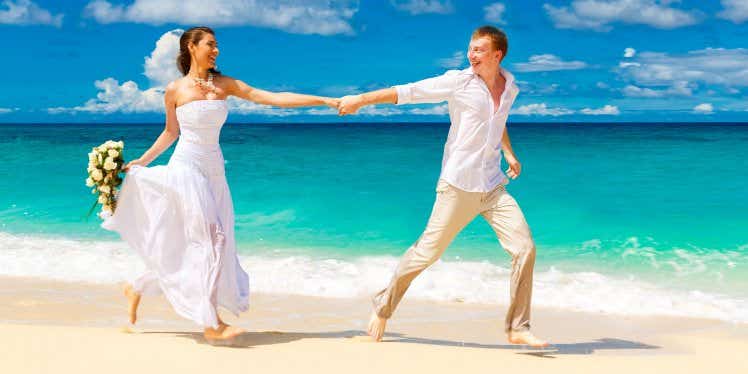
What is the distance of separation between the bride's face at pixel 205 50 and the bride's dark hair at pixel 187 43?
28mm

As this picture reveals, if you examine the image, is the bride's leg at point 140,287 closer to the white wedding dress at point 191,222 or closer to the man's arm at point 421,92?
the white wedding dress at point 191,222

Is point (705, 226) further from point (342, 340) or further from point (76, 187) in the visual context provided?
point (76, 187)

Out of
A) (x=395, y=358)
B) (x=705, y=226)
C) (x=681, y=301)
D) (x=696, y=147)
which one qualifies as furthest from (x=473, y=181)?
(x=696, y=147)

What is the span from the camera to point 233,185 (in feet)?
69.1

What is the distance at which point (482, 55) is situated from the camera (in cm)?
500

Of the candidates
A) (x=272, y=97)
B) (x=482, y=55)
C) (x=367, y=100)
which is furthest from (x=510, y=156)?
(x=272, y=97)

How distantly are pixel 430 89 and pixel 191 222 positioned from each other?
180 centimetres

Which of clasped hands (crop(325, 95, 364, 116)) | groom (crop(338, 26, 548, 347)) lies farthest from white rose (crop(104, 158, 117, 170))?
groom (crop(338, 26, 548, 347))

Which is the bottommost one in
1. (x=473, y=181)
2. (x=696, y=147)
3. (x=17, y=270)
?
(x=17, y=270)

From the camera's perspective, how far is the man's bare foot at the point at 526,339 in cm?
514

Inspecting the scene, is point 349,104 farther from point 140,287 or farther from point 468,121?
point 140,287

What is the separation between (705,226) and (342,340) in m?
11.1

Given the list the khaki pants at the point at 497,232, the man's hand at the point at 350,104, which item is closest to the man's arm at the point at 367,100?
the man's hand at the point at 350,104

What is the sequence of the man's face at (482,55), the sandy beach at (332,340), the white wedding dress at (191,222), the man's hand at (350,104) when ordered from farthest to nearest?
the man's hand at (350,104)
the white wedding dress at (191,222)
the man's face at (482,55)
the sandy beach at (332,340)
